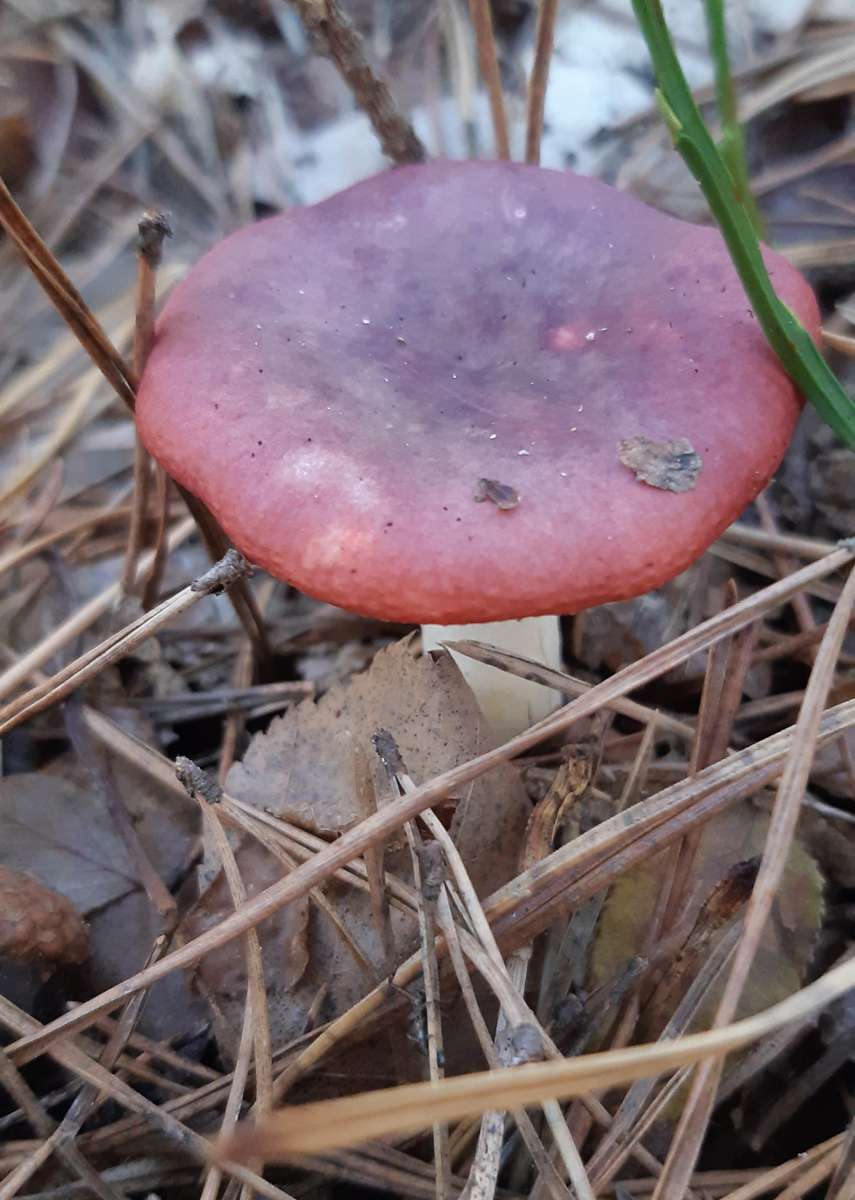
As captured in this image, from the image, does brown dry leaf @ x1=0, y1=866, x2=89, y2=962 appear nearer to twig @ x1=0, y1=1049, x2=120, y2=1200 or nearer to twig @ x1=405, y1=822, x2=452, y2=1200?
twig @ x1=0, y1=1049, x2=120, y2=1200

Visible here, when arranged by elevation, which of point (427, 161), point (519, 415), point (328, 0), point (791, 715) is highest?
point (328, 0)

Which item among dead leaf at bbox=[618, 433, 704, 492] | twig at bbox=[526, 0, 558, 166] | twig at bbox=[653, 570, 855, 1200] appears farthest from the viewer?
twig at bbox=[526, 0, 558, 166]

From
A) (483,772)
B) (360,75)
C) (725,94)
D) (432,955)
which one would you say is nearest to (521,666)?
(483,772)

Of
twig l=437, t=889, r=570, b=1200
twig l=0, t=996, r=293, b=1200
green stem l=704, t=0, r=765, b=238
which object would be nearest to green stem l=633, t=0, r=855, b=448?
green stem l=704, t=0, r=765, b=238

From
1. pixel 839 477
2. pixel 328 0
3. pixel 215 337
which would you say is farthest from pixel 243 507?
pixel 839 477

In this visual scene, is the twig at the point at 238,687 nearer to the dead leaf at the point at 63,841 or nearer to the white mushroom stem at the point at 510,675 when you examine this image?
the dead leaf at the point at 63,841

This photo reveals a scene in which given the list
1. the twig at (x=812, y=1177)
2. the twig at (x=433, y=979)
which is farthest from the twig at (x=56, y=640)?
the twig at (x=812, y=1177)

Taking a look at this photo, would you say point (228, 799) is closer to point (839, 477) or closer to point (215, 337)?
point (215, 337)
